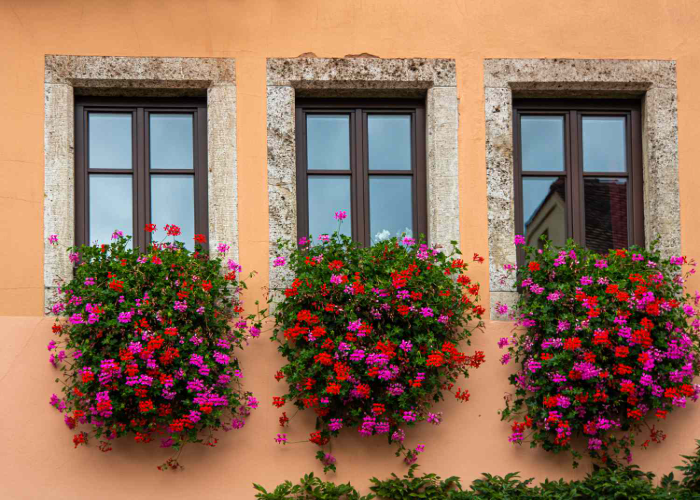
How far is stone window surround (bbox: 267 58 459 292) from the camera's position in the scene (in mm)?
5797

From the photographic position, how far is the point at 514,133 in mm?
6117

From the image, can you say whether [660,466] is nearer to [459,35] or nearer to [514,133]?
[514,133]

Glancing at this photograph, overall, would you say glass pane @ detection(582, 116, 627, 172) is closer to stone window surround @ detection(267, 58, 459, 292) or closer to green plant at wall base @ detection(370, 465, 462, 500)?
stone window surround @ detection(267, 58, 459, 292)

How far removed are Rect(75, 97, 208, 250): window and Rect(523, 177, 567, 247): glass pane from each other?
2.24m

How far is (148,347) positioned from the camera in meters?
5.12

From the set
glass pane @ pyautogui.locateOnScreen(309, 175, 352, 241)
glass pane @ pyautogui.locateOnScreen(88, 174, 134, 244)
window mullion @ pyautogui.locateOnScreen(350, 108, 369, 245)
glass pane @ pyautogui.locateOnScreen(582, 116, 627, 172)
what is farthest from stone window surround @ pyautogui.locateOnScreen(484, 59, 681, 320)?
glass pane @ pyautogui.locateOnScreen(88, 174, 134, 244)

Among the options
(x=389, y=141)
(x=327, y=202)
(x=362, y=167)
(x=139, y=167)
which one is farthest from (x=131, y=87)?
(x=389, y=141)

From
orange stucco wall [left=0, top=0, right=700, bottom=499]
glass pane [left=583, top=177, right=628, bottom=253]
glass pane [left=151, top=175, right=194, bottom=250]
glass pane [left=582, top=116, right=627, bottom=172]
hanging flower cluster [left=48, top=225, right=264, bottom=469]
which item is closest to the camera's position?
hanging flower cluster [left=48, top=225, right=264, bottom=469]

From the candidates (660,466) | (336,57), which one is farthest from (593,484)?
(336,57)

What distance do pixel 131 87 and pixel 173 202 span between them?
0.82 metres

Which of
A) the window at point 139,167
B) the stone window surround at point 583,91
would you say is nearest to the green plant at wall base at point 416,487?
the stone window surround at point 583,91

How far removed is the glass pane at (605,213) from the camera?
19.9 feet

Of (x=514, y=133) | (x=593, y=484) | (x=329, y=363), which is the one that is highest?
(x=514, y=133)

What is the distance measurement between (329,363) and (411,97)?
6.65 ft
